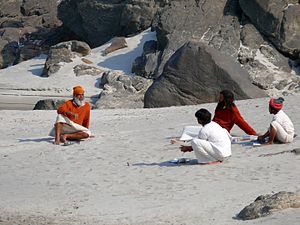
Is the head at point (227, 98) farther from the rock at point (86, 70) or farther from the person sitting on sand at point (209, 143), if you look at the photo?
the rock at point (86, 70)

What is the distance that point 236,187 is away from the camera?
9695 millimetres

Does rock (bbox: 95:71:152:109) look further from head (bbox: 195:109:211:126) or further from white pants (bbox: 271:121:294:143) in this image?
head (bbox: 195:109:211:126)

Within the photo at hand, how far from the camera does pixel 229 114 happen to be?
504 inches

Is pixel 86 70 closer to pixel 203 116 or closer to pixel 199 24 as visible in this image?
pixel 199 24

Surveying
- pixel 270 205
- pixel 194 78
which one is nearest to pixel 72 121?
pixel 194 78

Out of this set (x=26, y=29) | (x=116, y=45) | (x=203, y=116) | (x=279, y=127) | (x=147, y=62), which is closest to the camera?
(x=203, y=116)

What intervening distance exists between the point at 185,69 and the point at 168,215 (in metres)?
9.79

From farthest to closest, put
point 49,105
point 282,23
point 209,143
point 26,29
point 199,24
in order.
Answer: point 26,29 → point 199,24 → point 282,23 → point 49,105 → point 209,143

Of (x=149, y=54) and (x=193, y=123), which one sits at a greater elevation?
(x=193, y=123)

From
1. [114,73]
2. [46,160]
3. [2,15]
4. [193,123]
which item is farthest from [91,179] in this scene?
[2,15]

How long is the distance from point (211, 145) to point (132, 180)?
3.74 feet

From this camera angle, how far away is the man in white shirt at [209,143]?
10.9 meters

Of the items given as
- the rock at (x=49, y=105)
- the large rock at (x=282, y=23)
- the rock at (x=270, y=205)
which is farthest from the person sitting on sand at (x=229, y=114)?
the large rock at (x=282, y=23)

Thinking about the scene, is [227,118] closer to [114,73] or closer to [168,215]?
[168,215]
